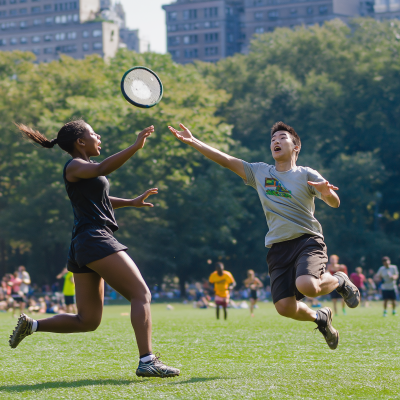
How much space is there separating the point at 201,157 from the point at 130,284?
3876cm

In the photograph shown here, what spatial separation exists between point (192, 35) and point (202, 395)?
134 metres

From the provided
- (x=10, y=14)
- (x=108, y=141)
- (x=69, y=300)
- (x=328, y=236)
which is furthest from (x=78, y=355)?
(x=10, y=14)

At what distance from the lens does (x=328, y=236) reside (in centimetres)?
4522

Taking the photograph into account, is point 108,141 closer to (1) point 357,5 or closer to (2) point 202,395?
(2) point 202,395

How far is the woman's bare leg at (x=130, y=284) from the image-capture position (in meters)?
5.98

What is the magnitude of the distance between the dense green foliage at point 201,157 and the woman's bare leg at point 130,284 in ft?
107

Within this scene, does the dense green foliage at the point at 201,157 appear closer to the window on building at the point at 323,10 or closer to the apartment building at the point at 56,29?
the window on building at the point at 323,10

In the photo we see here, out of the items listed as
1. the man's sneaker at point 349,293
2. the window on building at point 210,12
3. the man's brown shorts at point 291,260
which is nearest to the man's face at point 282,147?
the man's brown shorts at point 291,260

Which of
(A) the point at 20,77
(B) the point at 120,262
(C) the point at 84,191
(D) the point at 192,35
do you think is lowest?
(B) the point at 120,262

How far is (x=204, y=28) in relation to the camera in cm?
13475

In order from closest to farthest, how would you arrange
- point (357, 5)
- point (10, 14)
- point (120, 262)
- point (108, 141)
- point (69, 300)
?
point (120, 262)
point (69, 300)
point (108, 141)
point (357, 5)
point (10, 14)

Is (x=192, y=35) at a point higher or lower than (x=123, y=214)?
higher

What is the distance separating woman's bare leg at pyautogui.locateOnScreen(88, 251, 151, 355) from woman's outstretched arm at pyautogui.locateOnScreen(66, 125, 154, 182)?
740 millimetres

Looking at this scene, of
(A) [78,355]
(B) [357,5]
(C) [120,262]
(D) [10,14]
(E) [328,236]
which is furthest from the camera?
(D) [10,14]
